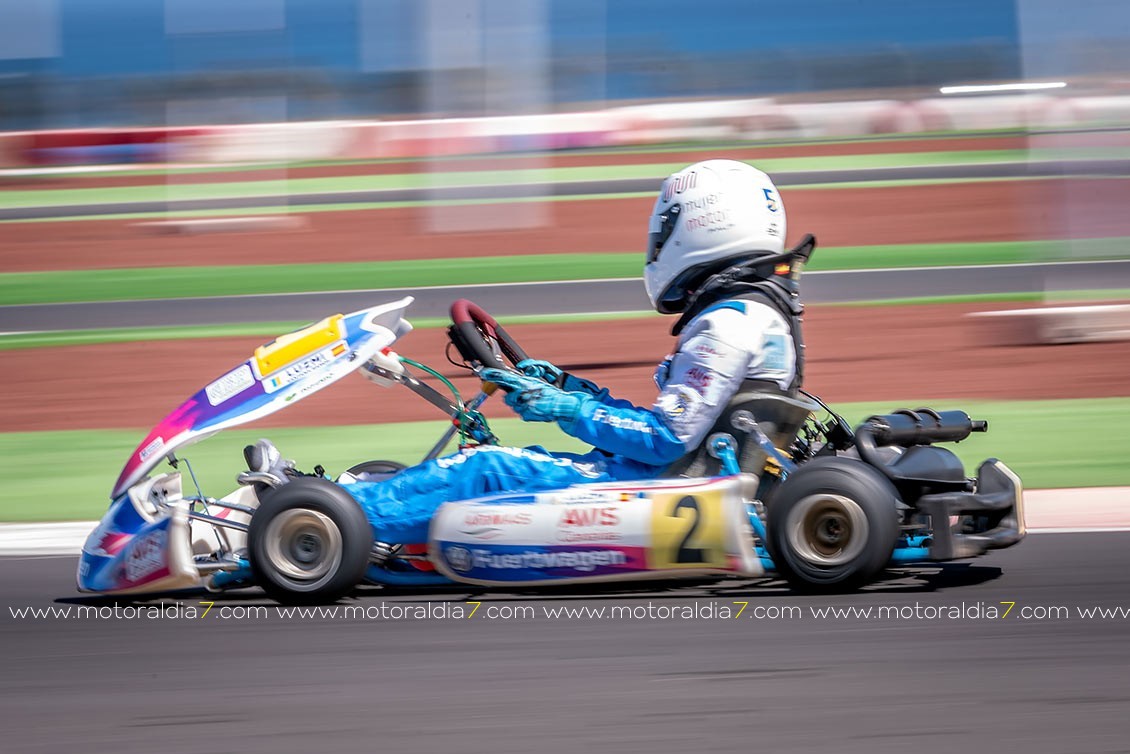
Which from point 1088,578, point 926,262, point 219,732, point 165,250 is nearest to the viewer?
point 219,732

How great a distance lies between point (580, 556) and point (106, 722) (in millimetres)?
1440

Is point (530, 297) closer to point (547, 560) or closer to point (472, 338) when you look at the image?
point (472, 338)

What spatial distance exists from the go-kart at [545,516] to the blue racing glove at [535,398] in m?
0.10

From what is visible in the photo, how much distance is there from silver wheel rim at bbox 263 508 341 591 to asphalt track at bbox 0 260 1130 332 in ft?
26.4

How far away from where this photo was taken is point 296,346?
4578 millimetres

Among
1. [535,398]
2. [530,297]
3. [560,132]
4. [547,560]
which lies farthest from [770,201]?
[560,132]

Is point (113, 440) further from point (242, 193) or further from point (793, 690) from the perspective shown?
point (242, 193)

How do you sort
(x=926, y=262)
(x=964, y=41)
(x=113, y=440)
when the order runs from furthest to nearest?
(x=964, y=41) → (x=926, y=262) → (x=113, y=440)

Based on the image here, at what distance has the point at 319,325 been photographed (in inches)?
181

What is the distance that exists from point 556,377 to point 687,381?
577 mm

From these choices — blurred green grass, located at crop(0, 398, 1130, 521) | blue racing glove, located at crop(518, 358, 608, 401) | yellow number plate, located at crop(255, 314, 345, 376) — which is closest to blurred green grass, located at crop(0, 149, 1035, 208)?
blurred green grass, located at crop(0, 398, 1130, 521)

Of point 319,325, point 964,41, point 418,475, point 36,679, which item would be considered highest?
point 964,41

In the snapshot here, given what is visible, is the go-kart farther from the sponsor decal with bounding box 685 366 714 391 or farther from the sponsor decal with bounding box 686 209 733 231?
the sponsor decal with bounding box 686 209 733 231

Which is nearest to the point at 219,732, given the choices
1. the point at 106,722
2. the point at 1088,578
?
the point at 106,722
